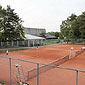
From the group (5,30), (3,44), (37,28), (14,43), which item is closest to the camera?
(5,30)

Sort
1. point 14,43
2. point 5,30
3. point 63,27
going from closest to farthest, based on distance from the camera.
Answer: point 5,30
point 14,43
point 63,27

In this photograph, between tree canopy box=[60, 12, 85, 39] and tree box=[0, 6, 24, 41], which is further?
tree canopy box=[60, 12, 85, 39]

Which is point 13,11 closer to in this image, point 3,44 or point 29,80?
point 3,44

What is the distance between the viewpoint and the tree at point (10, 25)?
903 inches

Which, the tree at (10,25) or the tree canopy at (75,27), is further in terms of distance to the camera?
the tree canopy at (75,27)

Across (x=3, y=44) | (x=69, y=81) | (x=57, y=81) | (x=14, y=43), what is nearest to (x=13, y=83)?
(x=57, y=81)

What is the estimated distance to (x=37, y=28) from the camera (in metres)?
81.9

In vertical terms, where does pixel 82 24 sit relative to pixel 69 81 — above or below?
above

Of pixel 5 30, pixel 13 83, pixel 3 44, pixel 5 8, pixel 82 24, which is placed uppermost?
pixel 5 8

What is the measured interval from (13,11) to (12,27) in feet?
13.5

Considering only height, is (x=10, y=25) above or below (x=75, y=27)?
below

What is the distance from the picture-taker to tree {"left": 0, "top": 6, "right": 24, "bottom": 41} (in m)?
22.9

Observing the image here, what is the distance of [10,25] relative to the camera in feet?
78.9

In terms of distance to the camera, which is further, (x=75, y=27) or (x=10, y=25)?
(x=75, y=27)
